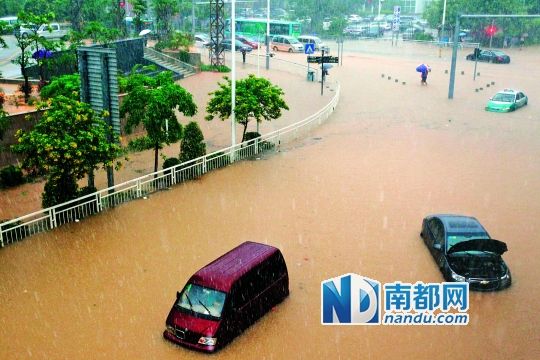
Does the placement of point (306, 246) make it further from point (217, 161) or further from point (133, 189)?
point (217, 161)

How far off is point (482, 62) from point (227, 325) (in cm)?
4587

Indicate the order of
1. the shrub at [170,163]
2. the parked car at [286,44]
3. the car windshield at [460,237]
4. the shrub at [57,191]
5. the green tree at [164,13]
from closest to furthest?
the car windshield at [460,237] < the shrub at [57,191] < the shrub at [170,163] < the green tree at [164,13] < the parked car at [286,44]

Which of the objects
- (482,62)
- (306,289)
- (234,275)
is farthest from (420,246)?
(482,62)

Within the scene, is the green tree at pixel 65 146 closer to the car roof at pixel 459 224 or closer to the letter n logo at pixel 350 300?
the letter n logo at pixel 350 300

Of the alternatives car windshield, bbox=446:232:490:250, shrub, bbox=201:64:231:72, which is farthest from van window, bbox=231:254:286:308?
shrub, bbox=201:64:231:72

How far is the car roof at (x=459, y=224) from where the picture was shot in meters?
13.1

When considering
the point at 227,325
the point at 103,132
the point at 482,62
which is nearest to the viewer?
the point at 227,325

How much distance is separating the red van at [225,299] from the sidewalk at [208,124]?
8121mm

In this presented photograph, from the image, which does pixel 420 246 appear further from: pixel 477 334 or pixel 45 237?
pixel 45 237

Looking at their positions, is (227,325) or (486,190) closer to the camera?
(227,325)

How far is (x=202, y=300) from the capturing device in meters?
10.2

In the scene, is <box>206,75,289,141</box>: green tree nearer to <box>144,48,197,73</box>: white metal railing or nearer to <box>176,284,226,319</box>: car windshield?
<box>176,284,226,319</box>: car windshield

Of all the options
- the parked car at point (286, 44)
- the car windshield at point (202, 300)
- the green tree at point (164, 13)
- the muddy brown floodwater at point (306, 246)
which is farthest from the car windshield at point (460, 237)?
the parked car at point (286, 44)

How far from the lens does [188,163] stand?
19.0 meters
